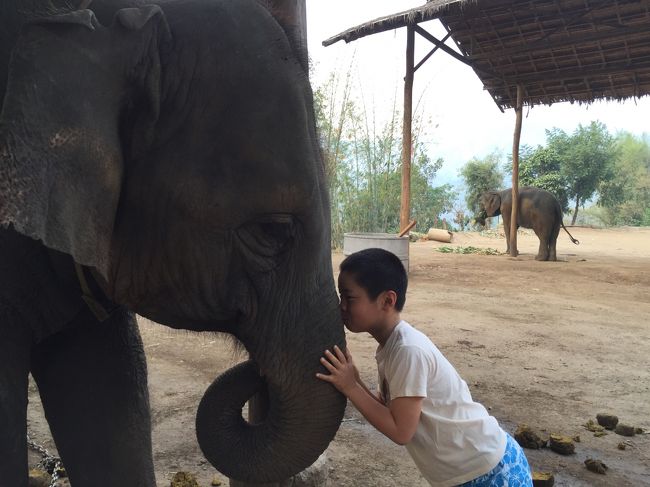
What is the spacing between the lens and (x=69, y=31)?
116 cm

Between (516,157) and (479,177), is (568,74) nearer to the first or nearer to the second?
(516,157)

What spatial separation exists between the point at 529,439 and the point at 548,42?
392 inches

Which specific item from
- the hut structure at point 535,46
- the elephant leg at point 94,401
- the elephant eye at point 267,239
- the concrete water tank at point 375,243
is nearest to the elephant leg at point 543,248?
the hut structure at point 535,46

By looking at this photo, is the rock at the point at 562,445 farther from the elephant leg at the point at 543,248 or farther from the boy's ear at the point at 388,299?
the elephant leg at the point at 543,248

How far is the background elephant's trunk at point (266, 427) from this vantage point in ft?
4.71

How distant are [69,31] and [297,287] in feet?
2.43

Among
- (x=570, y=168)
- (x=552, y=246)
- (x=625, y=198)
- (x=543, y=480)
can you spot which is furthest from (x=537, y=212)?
(x=625, y=198)

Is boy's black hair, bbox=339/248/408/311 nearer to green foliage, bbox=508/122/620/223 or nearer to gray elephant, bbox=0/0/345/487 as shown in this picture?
gray elephant, bbox=0/0/345/487

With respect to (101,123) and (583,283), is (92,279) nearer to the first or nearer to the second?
(101,123)

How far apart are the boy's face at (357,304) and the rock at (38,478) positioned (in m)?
1.53

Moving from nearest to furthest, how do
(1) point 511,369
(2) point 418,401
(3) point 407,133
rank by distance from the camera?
(2) point 418,401 < (1) point 511,369 < (3) point 407,133

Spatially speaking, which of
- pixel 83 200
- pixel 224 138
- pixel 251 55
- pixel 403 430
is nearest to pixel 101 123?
pixel 83 200

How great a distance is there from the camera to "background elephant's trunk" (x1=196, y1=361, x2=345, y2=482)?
144 cm

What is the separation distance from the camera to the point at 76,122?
3.67ft
